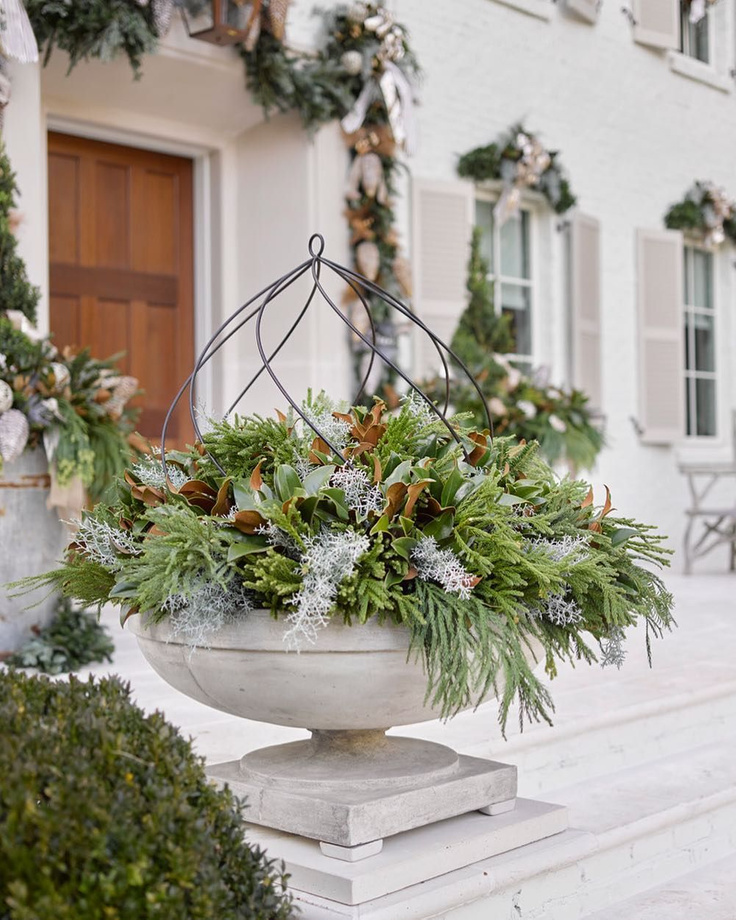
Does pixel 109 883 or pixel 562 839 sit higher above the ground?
pixel 109 883

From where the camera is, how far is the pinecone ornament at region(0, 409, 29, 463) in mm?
3676

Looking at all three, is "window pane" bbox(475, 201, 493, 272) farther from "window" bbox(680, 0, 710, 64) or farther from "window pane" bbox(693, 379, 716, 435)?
"window" bbox(680, 0, 710, 64)

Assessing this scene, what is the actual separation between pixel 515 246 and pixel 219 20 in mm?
2846

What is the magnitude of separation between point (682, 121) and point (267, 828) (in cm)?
722

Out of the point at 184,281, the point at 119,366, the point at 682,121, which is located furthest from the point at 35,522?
the point at 682,121

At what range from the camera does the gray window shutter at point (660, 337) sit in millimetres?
7672

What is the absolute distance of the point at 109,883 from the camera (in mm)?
1307

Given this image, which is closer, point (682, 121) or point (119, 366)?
point (119, 366)

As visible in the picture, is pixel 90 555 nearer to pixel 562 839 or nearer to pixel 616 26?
pixel 562 839

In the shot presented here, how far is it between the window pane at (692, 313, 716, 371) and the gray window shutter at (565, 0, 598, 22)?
2.31m

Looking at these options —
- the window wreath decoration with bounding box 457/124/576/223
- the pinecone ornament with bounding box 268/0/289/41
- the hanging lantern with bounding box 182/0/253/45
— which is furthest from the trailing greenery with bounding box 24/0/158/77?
the window wreath decoration with bounding box 457/124/576/223

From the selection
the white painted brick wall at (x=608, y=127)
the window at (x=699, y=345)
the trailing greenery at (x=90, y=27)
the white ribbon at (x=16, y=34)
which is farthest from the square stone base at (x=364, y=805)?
the window at (x=699, y=345)

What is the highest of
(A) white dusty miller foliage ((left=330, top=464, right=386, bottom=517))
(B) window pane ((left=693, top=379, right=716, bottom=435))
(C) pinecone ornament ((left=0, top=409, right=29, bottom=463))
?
(B) window pane ((left=693, top=379, right=716, bottom=435))

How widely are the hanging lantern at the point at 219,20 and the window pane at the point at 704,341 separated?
466 cm
